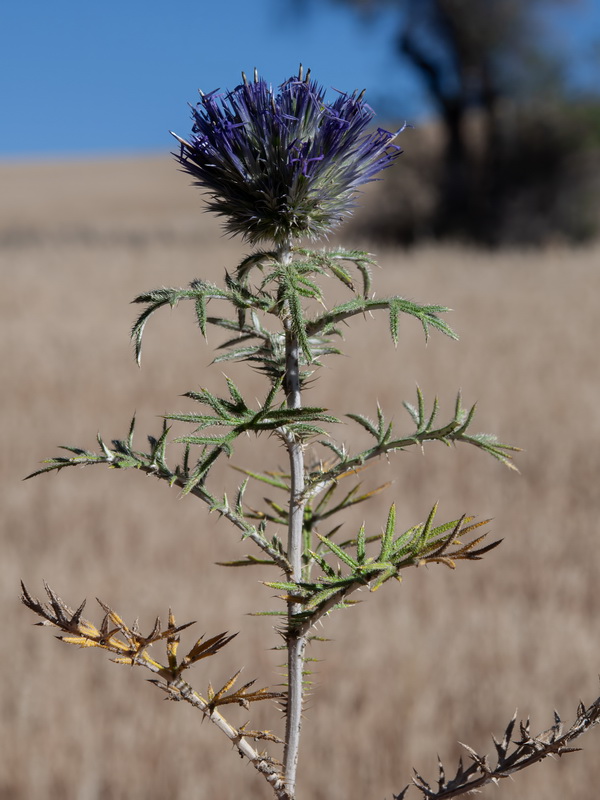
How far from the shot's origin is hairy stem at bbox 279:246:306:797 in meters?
0.97

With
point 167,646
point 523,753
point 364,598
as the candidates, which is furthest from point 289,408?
point 364,598

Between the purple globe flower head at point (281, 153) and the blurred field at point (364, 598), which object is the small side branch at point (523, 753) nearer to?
the purple globe flower head at point (281, 153)

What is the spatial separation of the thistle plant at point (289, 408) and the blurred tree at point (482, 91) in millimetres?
23211

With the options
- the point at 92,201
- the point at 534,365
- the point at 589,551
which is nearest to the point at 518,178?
the point at 534,365

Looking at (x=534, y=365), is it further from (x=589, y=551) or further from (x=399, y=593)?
(x=399, y=593)

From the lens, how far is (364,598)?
6.85m

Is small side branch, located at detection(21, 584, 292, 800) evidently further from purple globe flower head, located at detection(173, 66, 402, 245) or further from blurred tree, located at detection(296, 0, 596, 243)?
blurred tree, located at detection(296, 0, 596, 243)

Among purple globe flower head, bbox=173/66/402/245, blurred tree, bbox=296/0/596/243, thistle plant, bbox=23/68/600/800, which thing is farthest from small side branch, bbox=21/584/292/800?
blurred tree, bbox=296/0/596/243

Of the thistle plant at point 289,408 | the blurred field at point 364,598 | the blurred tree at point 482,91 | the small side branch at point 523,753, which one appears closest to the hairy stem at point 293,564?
the thistle plant at point 289,408

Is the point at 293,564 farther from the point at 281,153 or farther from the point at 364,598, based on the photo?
the point at 364,598

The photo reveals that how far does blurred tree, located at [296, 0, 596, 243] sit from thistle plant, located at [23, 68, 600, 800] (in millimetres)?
23211

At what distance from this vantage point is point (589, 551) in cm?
648

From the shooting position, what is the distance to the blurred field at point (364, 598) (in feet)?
14.6

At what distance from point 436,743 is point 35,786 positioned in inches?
88.7
